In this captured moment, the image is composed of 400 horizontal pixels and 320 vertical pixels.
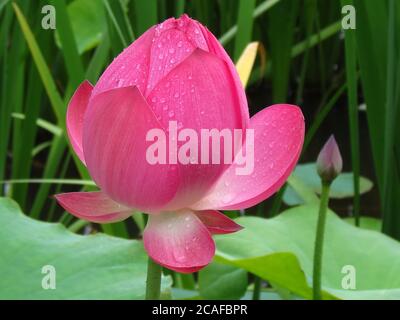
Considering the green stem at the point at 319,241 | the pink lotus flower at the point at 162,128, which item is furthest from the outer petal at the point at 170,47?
the green stem at the point at 319,241

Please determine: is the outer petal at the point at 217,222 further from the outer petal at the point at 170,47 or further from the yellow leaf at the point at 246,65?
the yellow leaf at the point at 246,65

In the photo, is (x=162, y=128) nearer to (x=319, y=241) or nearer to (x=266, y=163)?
(x=266, y=163)

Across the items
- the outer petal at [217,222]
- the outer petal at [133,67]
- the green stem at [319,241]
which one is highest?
the outer petal at [133,67]

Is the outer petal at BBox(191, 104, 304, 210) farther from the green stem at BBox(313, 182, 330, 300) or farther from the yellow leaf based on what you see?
the yellow leaf

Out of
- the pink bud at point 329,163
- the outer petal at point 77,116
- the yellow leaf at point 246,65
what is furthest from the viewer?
the yellow leaf at point 246,65

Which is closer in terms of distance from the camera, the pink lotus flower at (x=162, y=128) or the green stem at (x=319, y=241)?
the pink lotus flower at (x=162, y=128)

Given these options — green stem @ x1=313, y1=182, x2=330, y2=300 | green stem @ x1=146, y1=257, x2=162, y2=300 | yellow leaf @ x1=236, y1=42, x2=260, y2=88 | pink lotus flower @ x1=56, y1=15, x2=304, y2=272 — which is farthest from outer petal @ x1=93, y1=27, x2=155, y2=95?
yellow leaf @ x1=236, y1=42, x2=260, y2=88

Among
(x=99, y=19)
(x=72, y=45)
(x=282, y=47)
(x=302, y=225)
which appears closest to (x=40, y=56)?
(x=72, y=45)

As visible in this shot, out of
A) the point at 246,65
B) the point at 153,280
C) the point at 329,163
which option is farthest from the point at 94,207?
the point at 246,65
